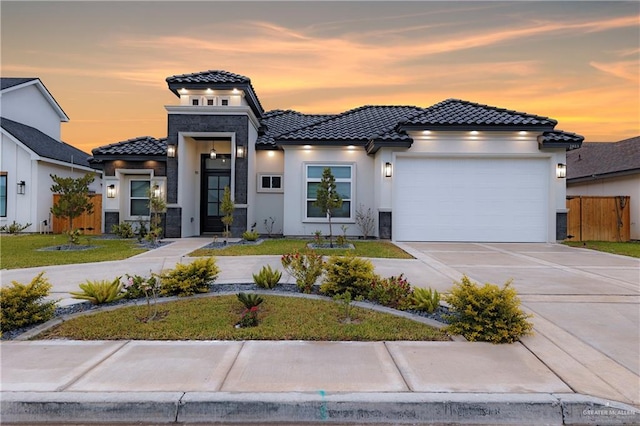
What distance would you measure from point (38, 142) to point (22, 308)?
63.0 feet

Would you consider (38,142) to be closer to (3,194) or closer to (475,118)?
(3,194)

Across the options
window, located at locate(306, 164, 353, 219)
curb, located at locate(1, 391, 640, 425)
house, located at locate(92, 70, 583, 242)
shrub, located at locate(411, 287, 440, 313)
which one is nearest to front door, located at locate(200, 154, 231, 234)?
house, located at locate(92, 70, 583, 242)

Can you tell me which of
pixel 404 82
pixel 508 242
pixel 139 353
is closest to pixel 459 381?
pixel 139 353

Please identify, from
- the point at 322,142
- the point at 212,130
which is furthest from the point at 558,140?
the point at 212,130

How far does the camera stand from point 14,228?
53.1 ft

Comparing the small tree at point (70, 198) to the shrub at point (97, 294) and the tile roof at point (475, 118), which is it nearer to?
the shrub at point (97, 294)

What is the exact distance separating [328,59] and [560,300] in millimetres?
13178

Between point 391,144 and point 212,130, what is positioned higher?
point 212,130

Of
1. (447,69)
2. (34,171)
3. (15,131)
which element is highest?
(447,69)

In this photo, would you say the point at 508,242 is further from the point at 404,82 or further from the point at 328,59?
the point at 328,59

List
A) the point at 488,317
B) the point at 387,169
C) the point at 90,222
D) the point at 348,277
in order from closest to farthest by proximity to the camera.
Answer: the point at 488,317 < the point at 348,277 < the point at 387,169 < the point at 90,222

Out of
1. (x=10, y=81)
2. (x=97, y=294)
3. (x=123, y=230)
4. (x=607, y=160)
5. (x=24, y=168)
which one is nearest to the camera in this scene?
(x=97, y=294)

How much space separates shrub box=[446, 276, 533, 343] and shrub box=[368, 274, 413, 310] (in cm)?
95

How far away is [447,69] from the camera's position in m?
15.9
